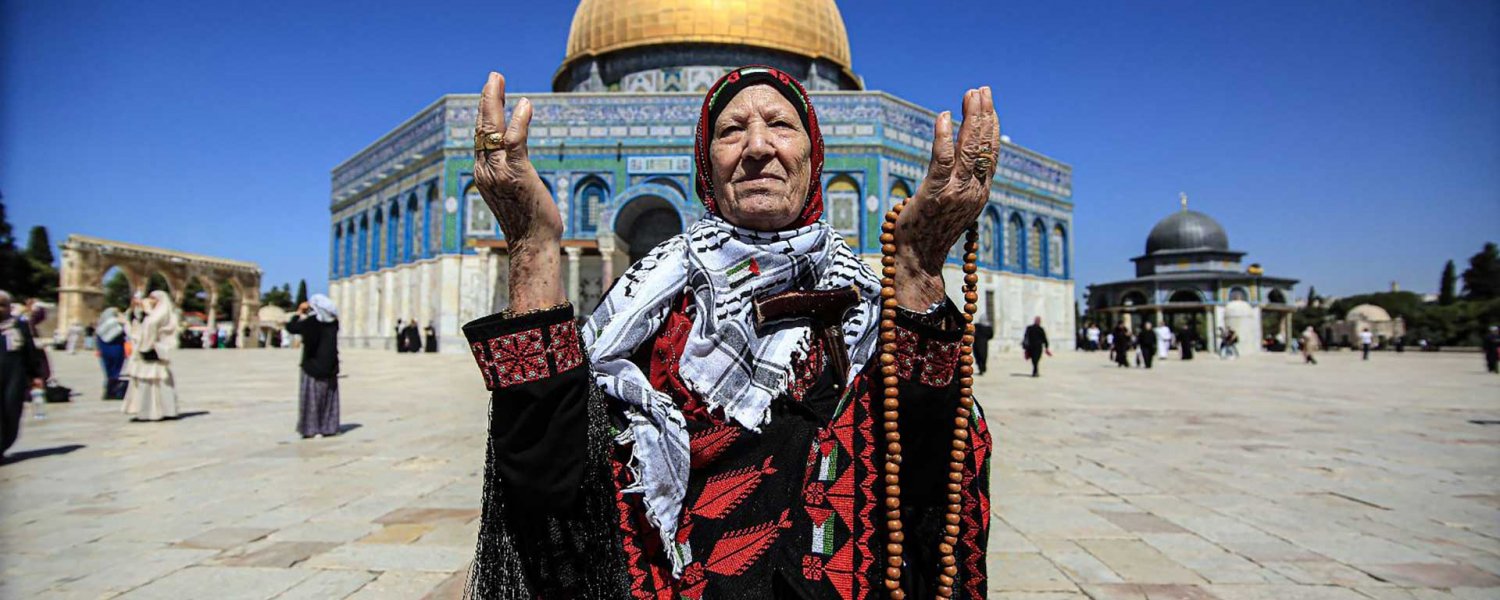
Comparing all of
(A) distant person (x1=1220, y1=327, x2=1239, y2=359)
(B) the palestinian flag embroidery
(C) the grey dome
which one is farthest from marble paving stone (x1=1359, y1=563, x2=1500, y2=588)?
(C) the grey dome

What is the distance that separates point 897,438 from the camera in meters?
1.09

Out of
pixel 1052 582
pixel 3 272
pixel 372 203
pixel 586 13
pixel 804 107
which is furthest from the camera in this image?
pixel 372 203

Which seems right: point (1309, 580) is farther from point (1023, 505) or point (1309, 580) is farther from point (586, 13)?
point (586, 13)

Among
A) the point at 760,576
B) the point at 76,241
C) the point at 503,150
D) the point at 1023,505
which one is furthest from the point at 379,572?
the point at 76,241

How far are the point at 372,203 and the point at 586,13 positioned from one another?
34.8 feet

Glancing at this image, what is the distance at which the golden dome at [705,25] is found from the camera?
23.6 metres

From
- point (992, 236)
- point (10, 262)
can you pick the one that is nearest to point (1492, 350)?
point (992, 236)

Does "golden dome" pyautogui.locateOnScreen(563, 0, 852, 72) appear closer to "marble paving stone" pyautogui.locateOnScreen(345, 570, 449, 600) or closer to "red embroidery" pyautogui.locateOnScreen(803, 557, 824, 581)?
"marble paving stone" pyautogui.locateOnScreen(345, 570, 449, 600)

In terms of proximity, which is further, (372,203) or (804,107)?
(372,203)

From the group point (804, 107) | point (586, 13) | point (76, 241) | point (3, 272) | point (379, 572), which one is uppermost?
point (586, 13)

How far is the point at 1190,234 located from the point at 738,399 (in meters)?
42.6

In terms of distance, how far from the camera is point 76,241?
95.0ft

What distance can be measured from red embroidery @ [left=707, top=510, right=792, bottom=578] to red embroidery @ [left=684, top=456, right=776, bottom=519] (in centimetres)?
4

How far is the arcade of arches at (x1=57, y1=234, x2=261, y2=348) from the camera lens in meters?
29.1
